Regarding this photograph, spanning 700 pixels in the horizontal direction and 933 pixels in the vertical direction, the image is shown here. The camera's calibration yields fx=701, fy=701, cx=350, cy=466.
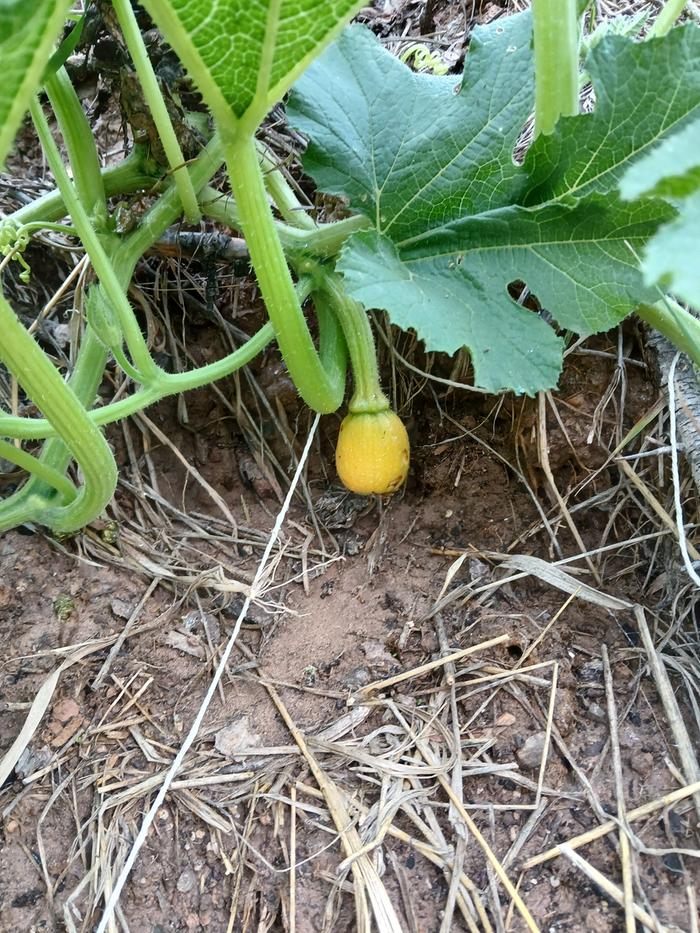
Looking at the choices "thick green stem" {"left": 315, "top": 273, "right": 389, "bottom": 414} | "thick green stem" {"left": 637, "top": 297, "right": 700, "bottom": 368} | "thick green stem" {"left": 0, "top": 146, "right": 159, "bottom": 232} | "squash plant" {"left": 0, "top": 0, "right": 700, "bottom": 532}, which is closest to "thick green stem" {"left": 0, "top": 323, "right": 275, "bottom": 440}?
"squash plant" {"left": 0, "top": 0, "right": 700, "bottom": 532}

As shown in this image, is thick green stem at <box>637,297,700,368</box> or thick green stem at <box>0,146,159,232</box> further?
thick green stem at <box>0,146,159,232</box>

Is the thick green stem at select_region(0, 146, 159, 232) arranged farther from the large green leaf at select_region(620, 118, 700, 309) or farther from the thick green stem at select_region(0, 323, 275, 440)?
the large green leaf at select_region(620, 118, 700, 309)

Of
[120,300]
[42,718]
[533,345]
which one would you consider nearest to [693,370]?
[533,345]

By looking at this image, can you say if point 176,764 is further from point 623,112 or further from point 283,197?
point 623,112

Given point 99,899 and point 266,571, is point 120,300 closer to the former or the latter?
point 266,571

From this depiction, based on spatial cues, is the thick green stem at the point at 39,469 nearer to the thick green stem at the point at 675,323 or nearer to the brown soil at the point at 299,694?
the brown soil at the point at 299,694

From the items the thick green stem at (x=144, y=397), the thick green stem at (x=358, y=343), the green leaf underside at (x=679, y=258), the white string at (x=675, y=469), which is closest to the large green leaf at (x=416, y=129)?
the thick green stem at (x=358, y=343)

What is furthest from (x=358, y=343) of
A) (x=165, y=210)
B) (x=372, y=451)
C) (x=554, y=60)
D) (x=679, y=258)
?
(x=679, y=258)
